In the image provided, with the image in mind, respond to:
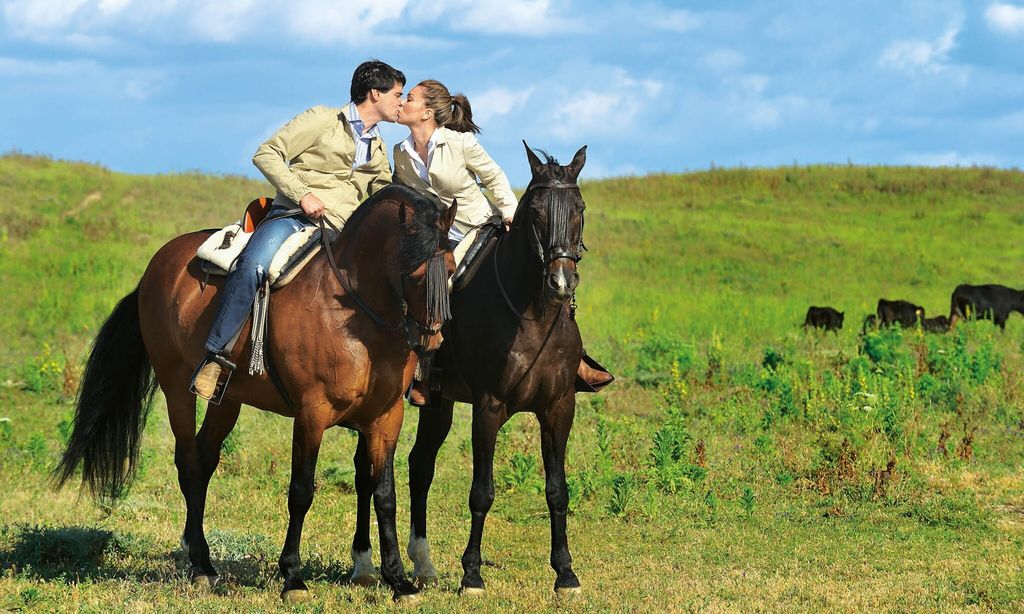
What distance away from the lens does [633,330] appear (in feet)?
73.8

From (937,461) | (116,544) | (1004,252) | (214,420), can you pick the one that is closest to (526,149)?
(214,420)

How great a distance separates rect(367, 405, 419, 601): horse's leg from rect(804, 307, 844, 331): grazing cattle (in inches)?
624

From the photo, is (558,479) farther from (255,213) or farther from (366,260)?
(255,213)

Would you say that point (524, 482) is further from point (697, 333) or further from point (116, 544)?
point (697, 333)

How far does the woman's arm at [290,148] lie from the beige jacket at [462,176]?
0.72 metres

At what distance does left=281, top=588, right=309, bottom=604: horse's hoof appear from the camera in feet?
22.6

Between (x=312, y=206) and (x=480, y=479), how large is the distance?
220 centimetres

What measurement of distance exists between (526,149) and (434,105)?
3.88 ft

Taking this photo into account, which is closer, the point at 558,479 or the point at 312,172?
the point at 558,479

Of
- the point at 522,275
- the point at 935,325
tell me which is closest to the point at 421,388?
the point at 522,275

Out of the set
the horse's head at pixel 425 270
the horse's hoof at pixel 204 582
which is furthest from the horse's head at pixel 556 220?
the horse's hoof at pixel 204 582

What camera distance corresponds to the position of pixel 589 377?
8164mm

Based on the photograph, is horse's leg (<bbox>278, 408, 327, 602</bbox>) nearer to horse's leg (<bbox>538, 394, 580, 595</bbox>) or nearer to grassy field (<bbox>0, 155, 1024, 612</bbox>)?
grassy field (<bbox>0, 155, 1024, 612</bbox>)

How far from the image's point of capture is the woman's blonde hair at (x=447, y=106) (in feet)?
25.5
